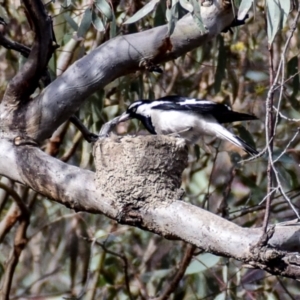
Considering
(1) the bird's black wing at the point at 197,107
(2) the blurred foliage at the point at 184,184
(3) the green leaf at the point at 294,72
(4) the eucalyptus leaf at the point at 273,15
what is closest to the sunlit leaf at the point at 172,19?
(4) the eucalyptus leaf at the point at 273,15

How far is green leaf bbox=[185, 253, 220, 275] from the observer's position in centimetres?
424

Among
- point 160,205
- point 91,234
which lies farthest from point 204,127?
point 160,205

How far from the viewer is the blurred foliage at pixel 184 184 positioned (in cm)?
453

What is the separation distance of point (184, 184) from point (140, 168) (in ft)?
8.49

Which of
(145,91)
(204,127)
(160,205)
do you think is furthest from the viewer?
(145,91)

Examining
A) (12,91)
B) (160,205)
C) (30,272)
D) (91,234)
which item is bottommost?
(30,272)

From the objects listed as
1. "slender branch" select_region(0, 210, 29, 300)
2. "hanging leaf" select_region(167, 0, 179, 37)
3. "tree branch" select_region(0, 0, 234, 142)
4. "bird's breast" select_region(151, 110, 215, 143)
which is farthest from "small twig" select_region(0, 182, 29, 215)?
"hanging leaf" select_region(167, 0, 179, 37)

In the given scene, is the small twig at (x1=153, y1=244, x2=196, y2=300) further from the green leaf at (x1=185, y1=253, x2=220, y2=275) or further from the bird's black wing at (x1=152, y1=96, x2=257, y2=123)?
the bird's black wing at (x1=152, y1=96, x2=257, y2=123)

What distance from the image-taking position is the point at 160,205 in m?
2.47

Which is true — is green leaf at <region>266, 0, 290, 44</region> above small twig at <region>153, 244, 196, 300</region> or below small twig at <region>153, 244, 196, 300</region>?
above

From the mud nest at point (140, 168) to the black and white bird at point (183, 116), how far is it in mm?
760

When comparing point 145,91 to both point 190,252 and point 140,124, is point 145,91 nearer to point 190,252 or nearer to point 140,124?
point 140,124

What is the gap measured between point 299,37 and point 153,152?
183cm

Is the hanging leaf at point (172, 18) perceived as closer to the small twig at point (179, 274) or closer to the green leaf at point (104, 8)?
the green leaf at point (104, 8)
